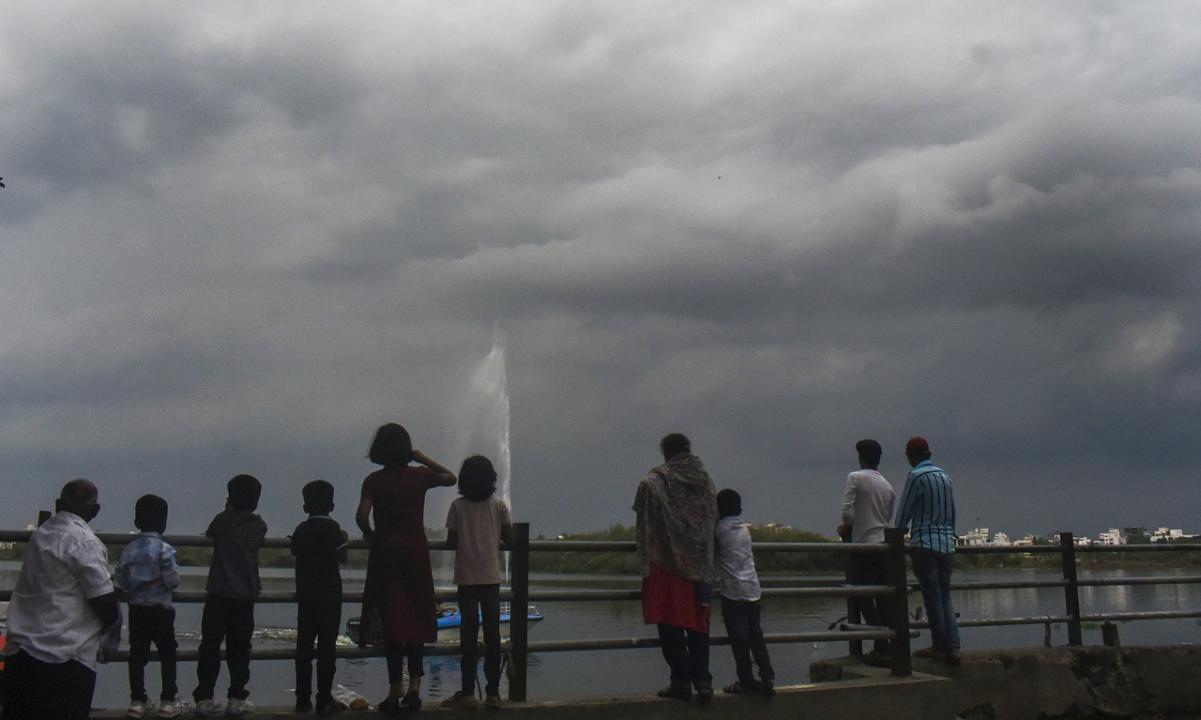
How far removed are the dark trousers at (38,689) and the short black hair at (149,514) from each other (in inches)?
45.5

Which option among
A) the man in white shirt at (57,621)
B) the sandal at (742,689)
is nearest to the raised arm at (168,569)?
the man in white shirt at (57,621)

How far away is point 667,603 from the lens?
656 cm

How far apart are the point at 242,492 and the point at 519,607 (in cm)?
192

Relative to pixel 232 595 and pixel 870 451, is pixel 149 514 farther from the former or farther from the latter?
pixel 870 451

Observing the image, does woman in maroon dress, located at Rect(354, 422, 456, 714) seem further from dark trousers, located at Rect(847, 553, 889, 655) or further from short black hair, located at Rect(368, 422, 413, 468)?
dark trousers, located at Rect(847, 553, 889, 655)

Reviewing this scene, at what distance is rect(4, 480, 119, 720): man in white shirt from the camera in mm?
4762

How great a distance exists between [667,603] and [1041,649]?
3.99 m

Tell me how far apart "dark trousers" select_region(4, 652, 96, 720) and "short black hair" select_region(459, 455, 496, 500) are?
2364 mm

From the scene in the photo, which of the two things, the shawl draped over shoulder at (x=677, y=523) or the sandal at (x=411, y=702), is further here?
the shawl draped over shoulder at (x=677, y=523)

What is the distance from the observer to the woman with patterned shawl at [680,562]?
21.6 ft

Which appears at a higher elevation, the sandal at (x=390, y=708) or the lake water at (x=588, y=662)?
the sandal at (x=390, y=708)

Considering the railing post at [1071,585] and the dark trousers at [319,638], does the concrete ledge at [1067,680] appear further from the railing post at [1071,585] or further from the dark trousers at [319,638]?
the dark trousers at [319,638]

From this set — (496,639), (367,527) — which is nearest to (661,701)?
(496,639)

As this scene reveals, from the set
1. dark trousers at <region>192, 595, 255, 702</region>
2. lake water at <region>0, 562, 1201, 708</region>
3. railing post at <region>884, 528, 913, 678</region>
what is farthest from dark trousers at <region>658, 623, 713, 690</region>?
lake water at <region>0, 562, 1201, 708</region>
